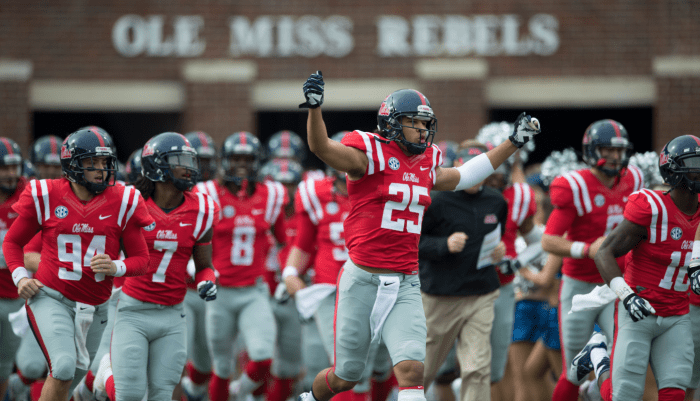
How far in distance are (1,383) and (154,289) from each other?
2.35 m

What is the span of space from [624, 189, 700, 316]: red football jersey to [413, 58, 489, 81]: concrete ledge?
31.7ft

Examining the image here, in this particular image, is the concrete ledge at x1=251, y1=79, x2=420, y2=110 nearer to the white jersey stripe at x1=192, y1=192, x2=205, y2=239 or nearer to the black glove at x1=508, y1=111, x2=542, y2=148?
the white jersey stripe at x1=192, y1=192, x2=205, y2=239

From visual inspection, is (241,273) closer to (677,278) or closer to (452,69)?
(677,278)

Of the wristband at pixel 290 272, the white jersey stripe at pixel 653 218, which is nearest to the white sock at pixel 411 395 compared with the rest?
the white jersey stripe at pixel 653 218

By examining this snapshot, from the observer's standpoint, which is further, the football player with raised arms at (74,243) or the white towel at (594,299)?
the white towel at (594,299)

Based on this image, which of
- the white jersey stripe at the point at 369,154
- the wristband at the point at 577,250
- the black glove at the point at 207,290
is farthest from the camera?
the wristband at the point at 577,250

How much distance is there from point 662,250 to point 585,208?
108 centimetres

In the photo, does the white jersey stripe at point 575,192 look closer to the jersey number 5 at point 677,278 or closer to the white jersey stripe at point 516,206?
the white jersey stripe at point 516,206

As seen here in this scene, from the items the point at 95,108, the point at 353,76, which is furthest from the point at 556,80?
the point at 95,108

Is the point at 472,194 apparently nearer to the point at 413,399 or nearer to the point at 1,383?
the point at 413,399

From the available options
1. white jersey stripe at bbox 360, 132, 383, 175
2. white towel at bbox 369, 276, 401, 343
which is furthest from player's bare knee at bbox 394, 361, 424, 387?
white jersey stripe at bbox 360, 132, 383, 175

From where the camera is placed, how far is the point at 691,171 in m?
5.02

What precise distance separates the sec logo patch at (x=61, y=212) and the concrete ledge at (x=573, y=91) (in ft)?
35.8

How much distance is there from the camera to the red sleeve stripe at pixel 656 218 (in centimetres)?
502
